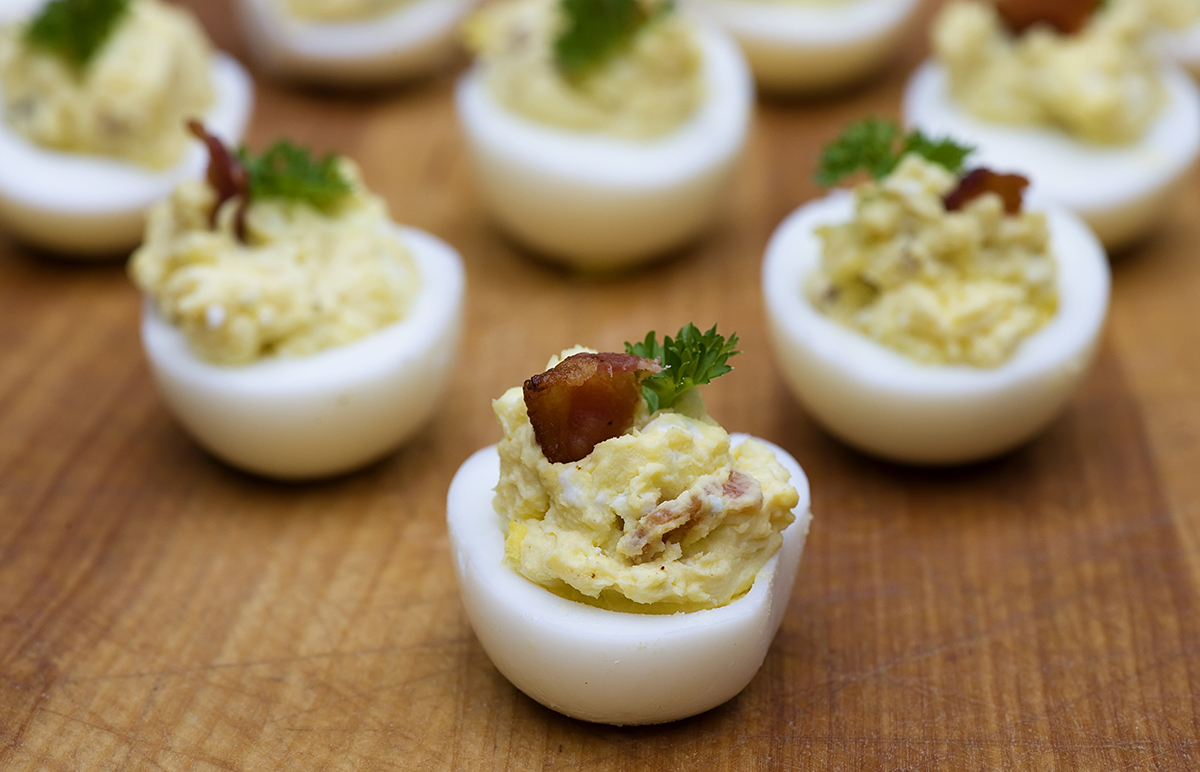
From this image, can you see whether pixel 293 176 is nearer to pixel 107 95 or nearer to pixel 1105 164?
pixel 107 95

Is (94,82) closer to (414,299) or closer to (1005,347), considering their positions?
(414,299)

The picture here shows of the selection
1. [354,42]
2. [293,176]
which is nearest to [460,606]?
[293,176]

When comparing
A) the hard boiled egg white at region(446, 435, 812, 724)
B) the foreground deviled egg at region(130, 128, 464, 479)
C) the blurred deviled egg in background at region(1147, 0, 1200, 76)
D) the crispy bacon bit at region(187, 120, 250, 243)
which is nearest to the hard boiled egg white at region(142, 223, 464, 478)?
the foreground deviled egg at region(130, 128, 464, 479)

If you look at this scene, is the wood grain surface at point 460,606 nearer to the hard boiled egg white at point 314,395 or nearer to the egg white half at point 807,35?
the hard boiled egg white at point 314,395

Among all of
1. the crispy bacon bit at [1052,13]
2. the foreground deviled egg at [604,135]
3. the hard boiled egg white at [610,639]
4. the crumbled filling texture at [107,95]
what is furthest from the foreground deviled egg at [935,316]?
the crumbled filling texture at [107,95]

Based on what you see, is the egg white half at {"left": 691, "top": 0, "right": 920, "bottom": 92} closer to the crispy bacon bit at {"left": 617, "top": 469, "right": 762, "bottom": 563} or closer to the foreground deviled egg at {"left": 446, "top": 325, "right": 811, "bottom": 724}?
the foreground deviled egg at {"left": 446, "top": 325, "right": 811, "bottom": 724}

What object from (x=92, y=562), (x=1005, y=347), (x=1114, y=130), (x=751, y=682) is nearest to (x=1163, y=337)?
(x=1114, y=130)
